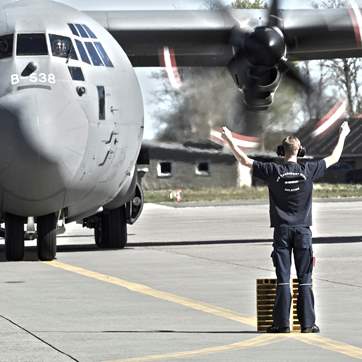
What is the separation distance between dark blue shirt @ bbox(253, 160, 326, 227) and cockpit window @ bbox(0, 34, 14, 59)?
803 cm

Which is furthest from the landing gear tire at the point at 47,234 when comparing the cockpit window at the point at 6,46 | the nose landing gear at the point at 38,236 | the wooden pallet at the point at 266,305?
the wooden pallet at the point at 266,305

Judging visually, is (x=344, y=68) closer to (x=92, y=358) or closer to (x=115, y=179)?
(x=115, y=179)

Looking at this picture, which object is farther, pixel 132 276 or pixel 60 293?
pixel 132 276

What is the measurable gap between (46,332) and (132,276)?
236 inches

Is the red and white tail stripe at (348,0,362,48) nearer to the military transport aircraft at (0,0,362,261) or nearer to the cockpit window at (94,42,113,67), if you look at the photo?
the military transport aircraft at (0,0,362,261)

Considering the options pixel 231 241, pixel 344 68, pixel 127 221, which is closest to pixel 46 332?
pixel 127 221

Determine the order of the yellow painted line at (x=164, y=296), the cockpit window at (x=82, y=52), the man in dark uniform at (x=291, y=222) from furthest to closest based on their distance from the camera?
the cockpit window at (x=82, y=52) < the yellow painted line at (x=164, y=296) < the man in dark uniform at (x=291, y=222)

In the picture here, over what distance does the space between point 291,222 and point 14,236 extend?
8.83 m

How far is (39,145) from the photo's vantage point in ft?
59.8

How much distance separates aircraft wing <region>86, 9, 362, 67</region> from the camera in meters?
25.4

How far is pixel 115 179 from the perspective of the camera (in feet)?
67.3

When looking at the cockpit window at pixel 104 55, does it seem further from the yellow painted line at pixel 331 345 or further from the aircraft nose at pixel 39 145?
the yellow painted line at pixel 331 345

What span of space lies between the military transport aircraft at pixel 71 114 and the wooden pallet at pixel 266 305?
666cm

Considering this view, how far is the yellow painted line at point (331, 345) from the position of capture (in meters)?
10.5
